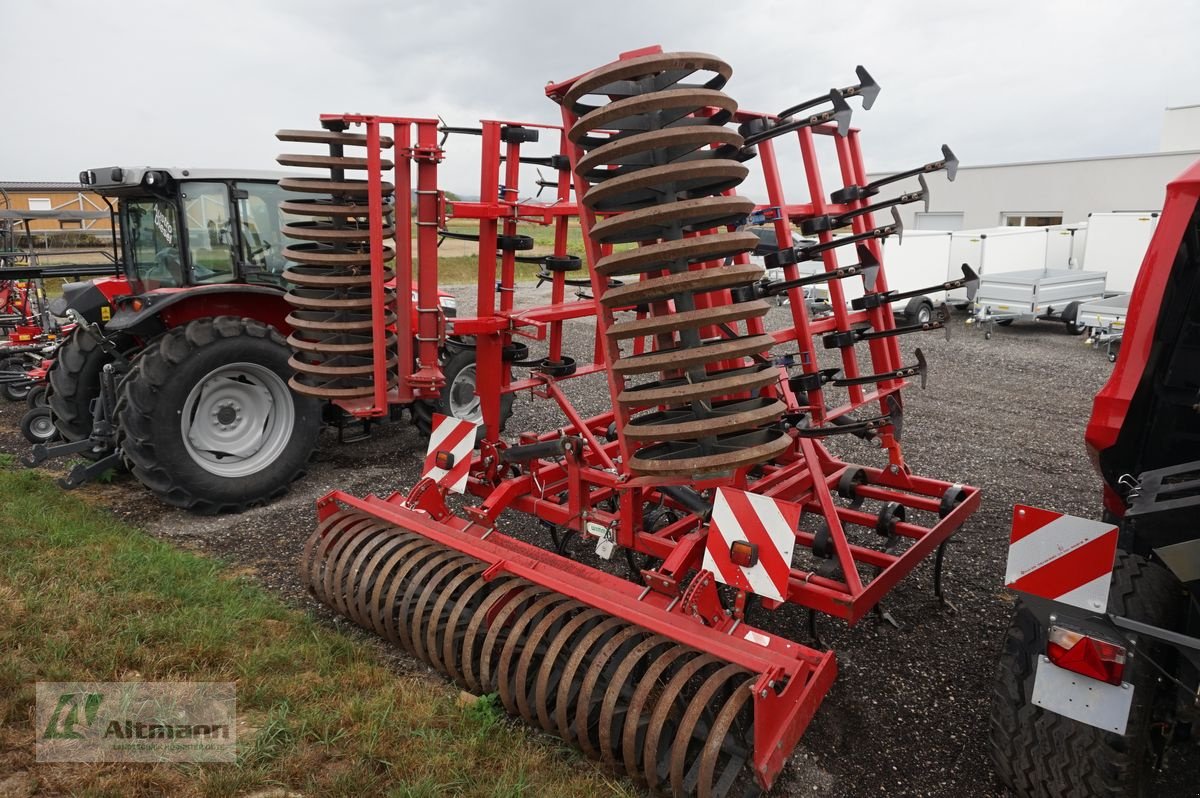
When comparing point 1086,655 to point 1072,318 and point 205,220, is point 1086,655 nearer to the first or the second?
point 205,220

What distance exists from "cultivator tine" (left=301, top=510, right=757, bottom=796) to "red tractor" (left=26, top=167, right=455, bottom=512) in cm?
181

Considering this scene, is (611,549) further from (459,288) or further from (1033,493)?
(459,288)

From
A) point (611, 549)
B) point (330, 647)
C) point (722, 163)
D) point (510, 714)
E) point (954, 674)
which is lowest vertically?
point (954, 674)

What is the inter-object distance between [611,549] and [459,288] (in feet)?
62.7

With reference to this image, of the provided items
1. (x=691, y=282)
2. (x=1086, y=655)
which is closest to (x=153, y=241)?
(x=691, y=282)

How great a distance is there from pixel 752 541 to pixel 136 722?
7.37 feet

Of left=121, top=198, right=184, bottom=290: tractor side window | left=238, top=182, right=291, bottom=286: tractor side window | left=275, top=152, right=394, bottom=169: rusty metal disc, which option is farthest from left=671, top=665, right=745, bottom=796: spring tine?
left=121, top=198, right=184, bottom=290: tractor side window

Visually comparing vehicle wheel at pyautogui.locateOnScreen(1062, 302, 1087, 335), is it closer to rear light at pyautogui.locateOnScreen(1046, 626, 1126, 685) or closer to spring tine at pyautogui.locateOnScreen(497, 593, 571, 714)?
rear light at pyautogui.locateOnScreen(1046, 626, 1126, 685)

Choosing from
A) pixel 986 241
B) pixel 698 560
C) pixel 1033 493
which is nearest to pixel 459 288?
pixel 986 241

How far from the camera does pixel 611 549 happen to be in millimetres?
3291

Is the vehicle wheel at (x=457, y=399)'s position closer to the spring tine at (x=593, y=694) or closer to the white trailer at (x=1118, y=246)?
the spring tine at (x=593, y=694)

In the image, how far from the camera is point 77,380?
19.1ft

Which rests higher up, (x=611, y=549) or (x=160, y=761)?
(x=611, y=549)

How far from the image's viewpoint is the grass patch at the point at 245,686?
243 centimetres
